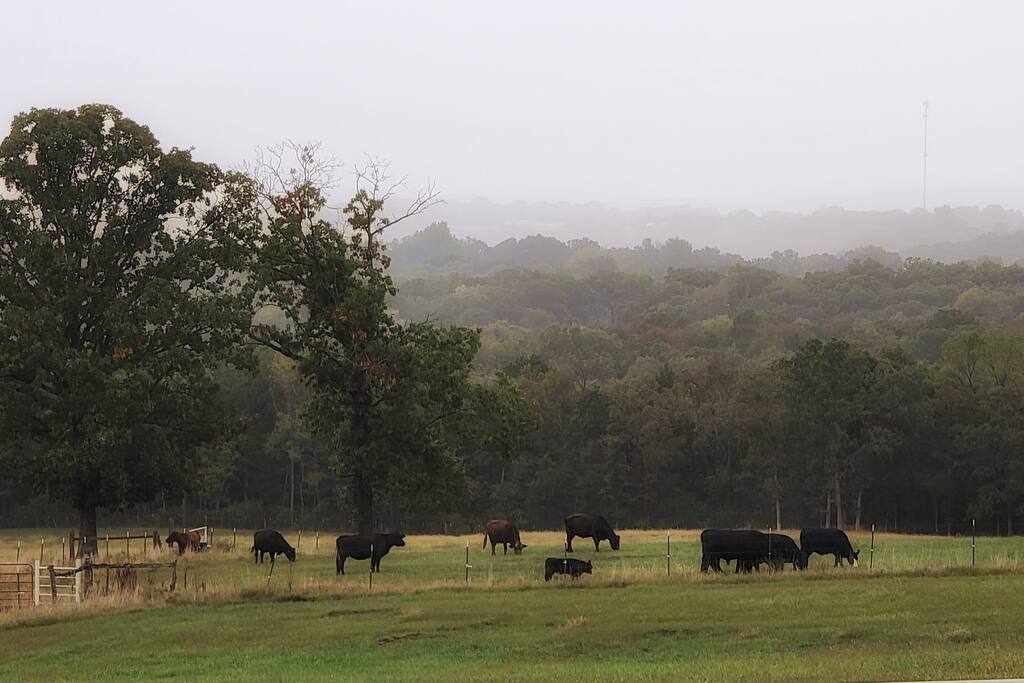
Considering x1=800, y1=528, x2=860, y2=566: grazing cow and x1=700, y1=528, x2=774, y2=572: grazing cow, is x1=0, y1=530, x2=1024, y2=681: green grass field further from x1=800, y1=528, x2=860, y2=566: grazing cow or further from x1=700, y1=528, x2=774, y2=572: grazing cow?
x1=800, y1=528, x2=860, y2=566: grazing cow

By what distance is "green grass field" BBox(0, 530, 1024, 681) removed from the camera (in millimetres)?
18438

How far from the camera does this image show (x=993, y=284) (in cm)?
17975

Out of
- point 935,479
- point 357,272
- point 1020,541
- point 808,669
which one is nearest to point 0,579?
point 357,272

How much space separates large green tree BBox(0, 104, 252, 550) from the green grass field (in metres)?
7.72

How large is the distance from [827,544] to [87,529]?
2598 centimetres

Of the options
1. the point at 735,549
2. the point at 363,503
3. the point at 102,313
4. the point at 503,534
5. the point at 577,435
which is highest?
the point at 102,313

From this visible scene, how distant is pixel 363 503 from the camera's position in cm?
4553

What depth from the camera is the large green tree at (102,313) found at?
39.3 m

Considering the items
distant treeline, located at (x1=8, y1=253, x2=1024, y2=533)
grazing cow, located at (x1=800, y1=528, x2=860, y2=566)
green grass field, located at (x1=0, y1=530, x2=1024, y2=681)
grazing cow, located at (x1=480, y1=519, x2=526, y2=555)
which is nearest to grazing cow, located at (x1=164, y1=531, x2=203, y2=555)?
green grass field, located at (x1=0, y1=530, x2=1024, y2=681)

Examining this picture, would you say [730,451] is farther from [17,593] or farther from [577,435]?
[17,593]

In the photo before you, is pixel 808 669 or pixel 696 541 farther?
pixel 696 541

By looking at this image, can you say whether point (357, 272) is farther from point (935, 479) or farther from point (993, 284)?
point (993, 284)

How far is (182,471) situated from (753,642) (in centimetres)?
2688

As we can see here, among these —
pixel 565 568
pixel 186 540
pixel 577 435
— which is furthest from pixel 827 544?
pixel 577 435
